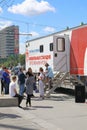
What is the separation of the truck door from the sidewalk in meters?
4.90

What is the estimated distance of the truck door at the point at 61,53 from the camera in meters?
21.2

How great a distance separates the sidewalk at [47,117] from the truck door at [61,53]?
4.90 metres

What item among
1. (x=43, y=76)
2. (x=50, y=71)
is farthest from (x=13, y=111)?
(x=50, y=71)

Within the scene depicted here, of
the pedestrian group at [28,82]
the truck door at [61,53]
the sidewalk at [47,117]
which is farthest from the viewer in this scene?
the truck door at [61,53]

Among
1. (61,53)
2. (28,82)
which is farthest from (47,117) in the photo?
(61,53)

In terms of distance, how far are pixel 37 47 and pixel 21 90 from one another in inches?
257

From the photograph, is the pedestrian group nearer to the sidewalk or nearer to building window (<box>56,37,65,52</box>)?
the sidewalk

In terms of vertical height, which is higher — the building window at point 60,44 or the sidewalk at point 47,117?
the building window at point 60,44

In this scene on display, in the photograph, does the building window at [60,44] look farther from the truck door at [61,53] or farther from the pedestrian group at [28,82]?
the pedestrian group at [28,82]

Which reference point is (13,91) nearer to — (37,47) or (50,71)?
(50,71)

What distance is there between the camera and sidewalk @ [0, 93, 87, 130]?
1084 cm

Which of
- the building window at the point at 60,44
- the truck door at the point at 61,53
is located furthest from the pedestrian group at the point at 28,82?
the building window at the point at 60,44

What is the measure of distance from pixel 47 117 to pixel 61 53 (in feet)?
29.1

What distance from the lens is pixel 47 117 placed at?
12.9 metres
